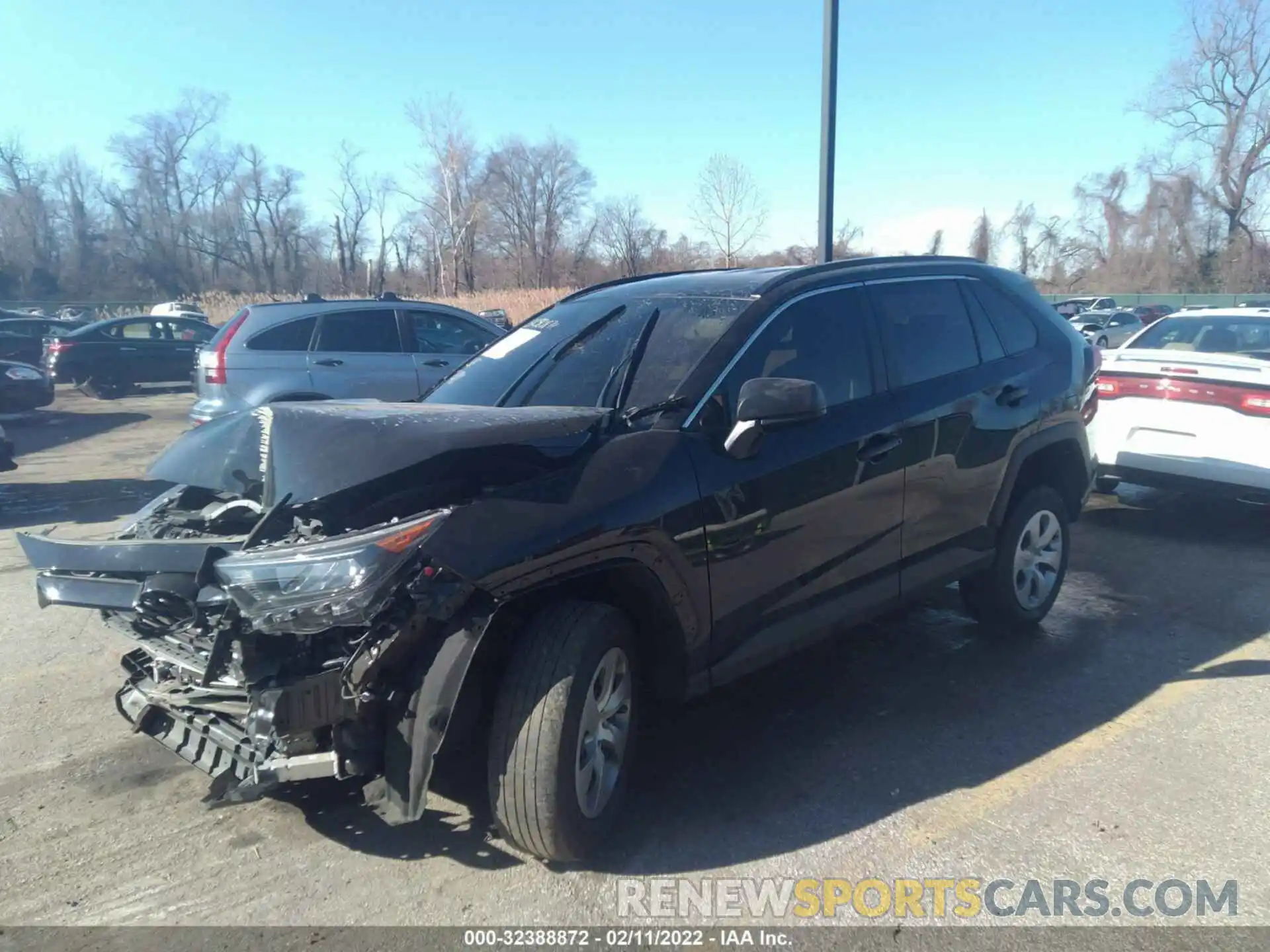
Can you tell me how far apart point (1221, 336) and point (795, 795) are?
23.1ft

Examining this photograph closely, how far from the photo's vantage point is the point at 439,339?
416 inches

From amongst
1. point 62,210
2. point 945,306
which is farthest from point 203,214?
point 945,306

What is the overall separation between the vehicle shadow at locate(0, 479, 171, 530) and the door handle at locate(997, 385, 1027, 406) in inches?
256

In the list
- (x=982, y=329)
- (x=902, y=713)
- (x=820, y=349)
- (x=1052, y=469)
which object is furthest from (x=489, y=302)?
(x=902, y=713)

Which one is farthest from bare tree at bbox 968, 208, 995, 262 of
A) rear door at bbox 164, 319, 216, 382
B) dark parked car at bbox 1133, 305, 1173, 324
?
rear door at bbox 164, 319, 216, 382

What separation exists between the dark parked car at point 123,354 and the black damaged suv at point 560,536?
18.3m

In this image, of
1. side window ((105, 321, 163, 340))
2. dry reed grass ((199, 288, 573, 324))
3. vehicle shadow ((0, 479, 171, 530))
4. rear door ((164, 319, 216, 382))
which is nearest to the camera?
vehicle shadow ((0, 479, 171, 530))

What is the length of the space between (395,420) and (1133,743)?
3.26 m

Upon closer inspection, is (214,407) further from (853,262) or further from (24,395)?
Result: (24,395)

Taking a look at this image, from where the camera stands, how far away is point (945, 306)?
15.9 feet

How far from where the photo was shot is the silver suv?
9.73 m

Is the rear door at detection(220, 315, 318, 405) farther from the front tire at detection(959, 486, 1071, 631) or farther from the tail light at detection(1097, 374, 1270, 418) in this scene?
the tail light at detection(1097, 374, 1270, 418)

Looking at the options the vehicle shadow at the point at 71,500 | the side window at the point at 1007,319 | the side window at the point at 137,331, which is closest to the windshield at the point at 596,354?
the side window at the point at 1007,319

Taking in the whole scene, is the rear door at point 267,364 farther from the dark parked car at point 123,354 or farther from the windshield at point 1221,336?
the dark parked car at point 123,354
